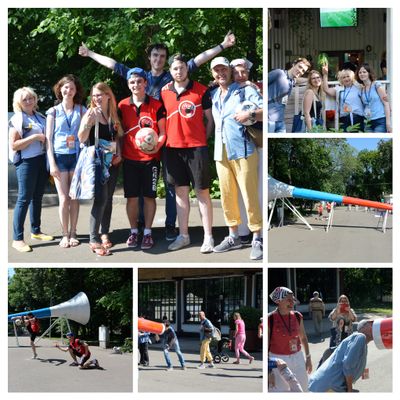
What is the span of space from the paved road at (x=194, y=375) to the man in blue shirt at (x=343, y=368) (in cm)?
48

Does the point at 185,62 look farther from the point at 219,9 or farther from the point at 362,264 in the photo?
the point at 362,264

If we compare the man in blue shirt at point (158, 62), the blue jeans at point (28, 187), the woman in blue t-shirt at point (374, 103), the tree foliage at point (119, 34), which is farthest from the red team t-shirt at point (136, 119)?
the woman in blue t-shirt at point (374, 103)

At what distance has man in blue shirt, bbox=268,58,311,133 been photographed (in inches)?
250

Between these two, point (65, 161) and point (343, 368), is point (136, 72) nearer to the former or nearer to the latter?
point (65, 161)

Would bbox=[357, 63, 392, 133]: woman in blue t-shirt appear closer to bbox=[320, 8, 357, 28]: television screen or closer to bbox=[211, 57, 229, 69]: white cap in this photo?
bbox=[320, 8, 357, 28]: television screen

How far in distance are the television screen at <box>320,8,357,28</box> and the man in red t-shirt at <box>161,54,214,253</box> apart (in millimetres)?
1238

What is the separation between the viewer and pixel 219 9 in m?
6.43

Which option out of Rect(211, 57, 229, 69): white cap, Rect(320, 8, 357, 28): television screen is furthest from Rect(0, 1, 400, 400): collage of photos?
Rect(320, 8, 357, 28): television screen

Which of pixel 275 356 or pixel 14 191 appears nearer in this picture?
pixel 275 356

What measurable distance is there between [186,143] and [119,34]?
1061mm

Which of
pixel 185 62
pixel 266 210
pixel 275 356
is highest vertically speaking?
pixel 185 62

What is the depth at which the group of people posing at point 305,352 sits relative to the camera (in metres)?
6.10

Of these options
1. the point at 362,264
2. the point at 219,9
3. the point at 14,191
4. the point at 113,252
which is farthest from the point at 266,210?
the point at 14,191

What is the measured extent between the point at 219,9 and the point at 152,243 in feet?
6.52
